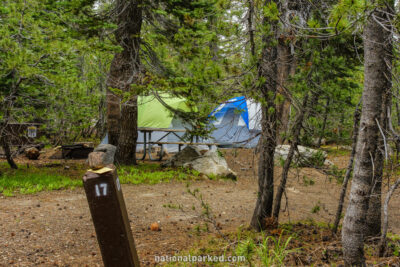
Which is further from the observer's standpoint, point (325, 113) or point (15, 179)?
point (15, 179)

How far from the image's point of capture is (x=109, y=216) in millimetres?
2377

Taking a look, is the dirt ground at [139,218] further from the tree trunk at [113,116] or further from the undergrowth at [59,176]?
the tree trunk at [113,116]

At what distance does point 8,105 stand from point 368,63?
7.09 m

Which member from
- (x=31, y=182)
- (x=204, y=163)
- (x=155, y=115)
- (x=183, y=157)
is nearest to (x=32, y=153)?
(x=31, y=182)

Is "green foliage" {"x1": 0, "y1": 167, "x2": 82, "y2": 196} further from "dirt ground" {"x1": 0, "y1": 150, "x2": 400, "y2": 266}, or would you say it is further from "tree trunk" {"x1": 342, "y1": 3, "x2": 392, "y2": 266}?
"tree trunk" {"x1": 342, "y1": 3, "x2": 392, "y2": 266}

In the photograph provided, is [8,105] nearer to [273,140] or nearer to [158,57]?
[158,57]

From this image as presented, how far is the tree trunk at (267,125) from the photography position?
409 centimetres

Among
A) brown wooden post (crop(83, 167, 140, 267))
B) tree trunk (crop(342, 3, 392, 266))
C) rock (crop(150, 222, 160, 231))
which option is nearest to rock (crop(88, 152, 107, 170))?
brown wooden post (crop(83, 167, 140, 267))

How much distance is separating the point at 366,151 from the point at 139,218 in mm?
3846

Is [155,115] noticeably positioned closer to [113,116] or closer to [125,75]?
[113,116]

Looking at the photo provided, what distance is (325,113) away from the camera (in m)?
4.14

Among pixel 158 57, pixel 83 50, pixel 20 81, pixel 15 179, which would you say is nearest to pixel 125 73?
pixel 158 57

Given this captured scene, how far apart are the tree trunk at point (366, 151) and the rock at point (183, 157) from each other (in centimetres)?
810

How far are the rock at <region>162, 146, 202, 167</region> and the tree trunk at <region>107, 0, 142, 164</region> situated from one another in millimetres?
1206
